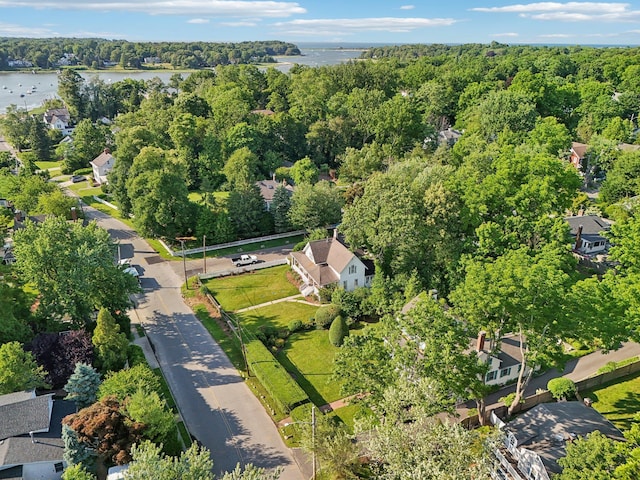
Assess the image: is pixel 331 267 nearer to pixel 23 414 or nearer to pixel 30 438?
pixel 23 414

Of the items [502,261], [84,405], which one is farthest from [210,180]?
[502,261]

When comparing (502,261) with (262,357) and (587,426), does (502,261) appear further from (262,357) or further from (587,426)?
(262,357)

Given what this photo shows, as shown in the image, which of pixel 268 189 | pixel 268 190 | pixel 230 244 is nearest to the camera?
pixel 230 244

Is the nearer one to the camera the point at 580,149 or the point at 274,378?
the point at 274,378

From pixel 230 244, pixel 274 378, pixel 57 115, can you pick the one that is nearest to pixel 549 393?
pixel 274 378

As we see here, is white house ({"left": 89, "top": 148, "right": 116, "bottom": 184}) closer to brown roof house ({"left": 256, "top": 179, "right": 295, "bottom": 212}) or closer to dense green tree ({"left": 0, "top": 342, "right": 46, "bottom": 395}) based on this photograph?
brown roof house ({"left": 256, "top": 179, "right": 295, "bottom": 212})

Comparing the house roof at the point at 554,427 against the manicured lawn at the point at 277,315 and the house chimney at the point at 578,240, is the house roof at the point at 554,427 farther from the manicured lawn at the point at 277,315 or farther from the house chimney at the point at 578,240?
the house chimney at the point at 578,240

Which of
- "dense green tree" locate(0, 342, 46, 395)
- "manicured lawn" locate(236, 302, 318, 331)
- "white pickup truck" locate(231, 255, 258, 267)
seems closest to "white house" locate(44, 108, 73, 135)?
"white pickup truck" locate(231, 255, 258, 267)

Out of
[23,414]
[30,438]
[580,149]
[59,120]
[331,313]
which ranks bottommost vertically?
[30,438]
